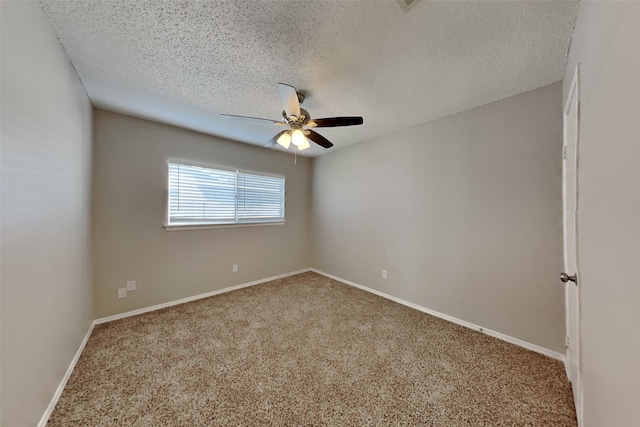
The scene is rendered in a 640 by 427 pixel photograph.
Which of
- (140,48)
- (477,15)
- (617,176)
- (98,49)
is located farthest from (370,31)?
(98,49)

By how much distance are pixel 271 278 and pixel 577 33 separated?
4211mm

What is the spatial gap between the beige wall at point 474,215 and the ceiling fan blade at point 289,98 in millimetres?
1745

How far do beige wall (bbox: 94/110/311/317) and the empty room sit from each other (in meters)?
0.02

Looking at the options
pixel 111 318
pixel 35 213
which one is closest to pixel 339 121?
pixel 35 213

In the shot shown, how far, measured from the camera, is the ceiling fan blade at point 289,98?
1.62m

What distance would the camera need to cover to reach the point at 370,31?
1388 millimetres

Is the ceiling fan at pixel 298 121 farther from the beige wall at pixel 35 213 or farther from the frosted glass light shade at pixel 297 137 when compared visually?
the beige wall at pixel 35 213

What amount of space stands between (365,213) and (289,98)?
2189 millimetres

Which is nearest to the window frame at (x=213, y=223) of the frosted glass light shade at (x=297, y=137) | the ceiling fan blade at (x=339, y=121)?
the frosted glass light shade at (x=297, y=137)

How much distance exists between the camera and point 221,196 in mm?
3346

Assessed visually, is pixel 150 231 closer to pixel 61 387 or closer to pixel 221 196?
pixel 221 196

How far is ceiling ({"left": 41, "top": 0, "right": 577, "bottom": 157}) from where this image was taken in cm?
125

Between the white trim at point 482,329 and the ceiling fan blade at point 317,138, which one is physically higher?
the ceiling fan blade at point 317,138

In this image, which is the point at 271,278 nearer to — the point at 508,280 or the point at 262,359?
the point at 262,359
